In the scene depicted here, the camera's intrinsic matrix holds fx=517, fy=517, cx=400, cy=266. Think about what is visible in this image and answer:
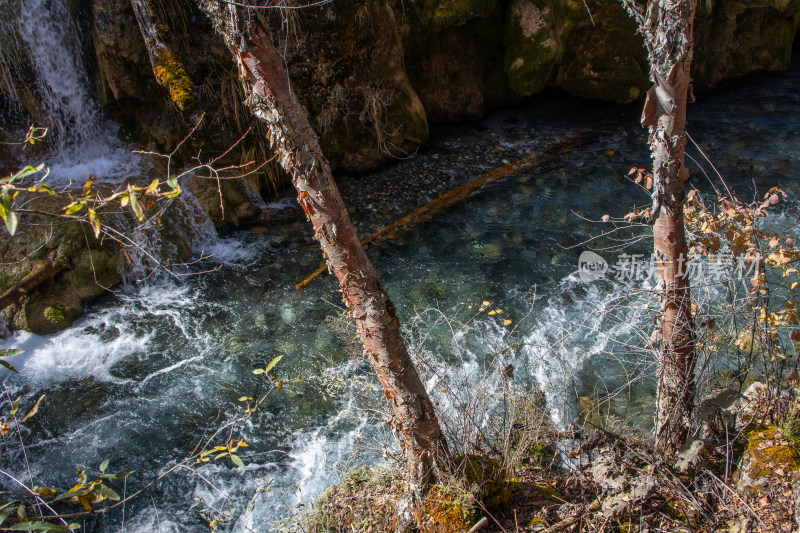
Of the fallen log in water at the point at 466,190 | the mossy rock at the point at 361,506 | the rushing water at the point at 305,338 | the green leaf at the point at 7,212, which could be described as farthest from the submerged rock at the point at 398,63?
the green leaf at the point at 7,212

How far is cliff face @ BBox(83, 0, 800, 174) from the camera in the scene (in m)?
6.88

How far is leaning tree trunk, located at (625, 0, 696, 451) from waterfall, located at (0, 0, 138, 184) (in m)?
6.78

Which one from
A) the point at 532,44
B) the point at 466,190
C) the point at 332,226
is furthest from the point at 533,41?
the point at 332,226

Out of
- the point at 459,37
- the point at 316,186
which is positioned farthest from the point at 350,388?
the point at 459,37

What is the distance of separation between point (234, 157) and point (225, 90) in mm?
904

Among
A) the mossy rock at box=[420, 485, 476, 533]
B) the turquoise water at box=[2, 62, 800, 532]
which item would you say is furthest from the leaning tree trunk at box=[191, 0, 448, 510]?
the turquoise water at box=[2, 62, 800, 532]

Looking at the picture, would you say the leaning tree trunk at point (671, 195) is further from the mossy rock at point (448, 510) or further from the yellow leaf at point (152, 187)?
the yellow leaf at point (152, 187)

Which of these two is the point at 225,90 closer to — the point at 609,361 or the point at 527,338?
the point at 527,338

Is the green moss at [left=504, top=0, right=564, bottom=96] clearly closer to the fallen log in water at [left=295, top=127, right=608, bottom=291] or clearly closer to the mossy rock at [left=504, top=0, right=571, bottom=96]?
the mossy rock at [left=504, top=0, right=571, bottom=96]

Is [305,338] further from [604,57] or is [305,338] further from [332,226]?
[604,57]

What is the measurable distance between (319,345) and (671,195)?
3660mm

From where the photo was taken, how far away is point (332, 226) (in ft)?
7.57

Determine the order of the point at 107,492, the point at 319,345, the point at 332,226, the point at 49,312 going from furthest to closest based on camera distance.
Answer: the point at 49,312, the point at 319,345, the point at 332,226, the point at 107,492

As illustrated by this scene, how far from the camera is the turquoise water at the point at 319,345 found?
162 inches
